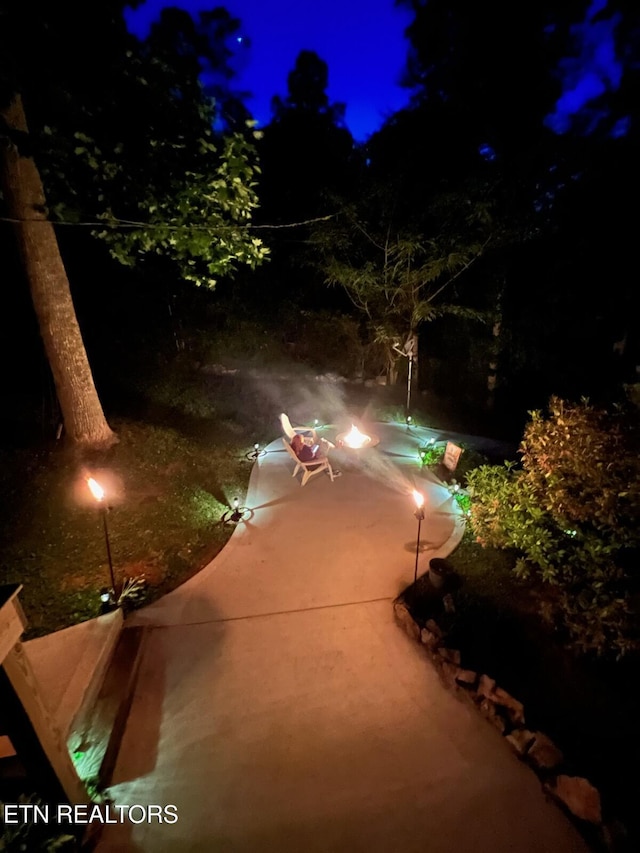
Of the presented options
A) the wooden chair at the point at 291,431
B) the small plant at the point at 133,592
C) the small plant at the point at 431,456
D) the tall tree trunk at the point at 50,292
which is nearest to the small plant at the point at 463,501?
the small plant at the point at 431,456

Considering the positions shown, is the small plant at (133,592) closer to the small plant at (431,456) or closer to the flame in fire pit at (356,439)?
the flame in fire pit at (356,439)

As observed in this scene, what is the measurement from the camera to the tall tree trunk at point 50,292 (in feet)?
16.2

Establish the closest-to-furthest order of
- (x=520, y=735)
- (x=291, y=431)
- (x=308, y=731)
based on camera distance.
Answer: (x=520, y=735) → (x=308, y=731) → (x=291, y=431)

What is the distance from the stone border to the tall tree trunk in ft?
16.9

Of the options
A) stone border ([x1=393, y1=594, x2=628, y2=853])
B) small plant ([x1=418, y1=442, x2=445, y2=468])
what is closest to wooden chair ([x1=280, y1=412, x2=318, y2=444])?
small plant ([x1=418, y1=442, x2=445, y2=468])

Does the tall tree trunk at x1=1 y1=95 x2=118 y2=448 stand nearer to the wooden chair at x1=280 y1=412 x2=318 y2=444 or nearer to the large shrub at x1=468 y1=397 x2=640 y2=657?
the wooden chair at x1=280 y1=412 x2=318 y2=444

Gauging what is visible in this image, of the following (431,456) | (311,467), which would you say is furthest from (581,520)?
(311,467)

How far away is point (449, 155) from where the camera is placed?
8.54 m

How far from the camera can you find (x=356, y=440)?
7.41m

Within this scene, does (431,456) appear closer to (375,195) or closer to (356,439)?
(356,439)

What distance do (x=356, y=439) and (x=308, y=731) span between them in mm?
4904

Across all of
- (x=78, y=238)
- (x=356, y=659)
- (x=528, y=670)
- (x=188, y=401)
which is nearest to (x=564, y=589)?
(x=528, y=670)

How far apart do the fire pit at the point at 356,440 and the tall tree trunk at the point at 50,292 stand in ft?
12.5

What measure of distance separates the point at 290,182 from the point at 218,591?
11.3 meters
